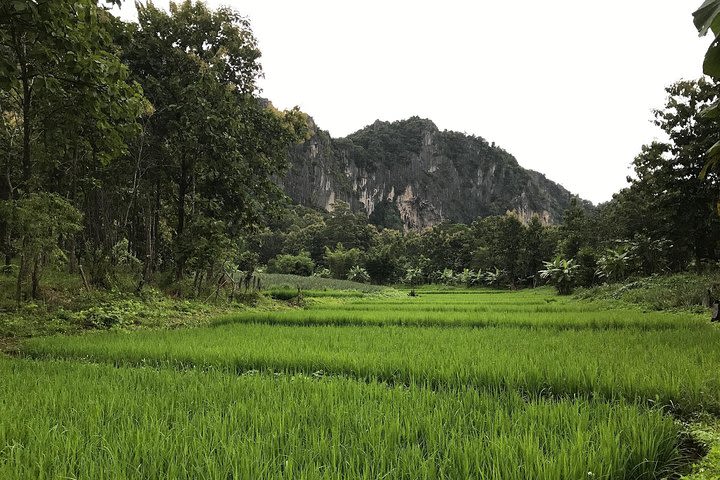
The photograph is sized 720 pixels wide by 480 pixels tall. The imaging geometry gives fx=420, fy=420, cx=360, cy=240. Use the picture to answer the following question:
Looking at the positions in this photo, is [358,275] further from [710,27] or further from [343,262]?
[710,27]

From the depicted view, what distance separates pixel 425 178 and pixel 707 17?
115096 mm

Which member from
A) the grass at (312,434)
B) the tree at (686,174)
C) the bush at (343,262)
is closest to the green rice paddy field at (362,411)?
the grass at (312,434)

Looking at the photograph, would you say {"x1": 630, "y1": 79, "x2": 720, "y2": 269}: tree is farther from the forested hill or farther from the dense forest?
the forested hill

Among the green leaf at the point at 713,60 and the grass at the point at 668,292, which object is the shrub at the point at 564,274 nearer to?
the grass at the point at 668,292

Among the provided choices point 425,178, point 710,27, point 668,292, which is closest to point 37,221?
point 710,27

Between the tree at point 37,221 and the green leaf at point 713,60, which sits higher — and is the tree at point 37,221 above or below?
below

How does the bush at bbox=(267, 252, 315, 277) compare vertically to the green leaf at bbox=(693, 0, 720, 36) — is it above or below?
below

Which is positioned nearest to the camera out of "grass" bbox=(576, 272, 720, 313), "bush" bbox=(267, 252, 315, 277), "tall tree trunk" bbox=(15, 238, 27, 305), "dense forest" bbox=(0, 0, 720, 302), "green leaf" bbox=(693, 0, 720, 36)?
"green leaf" bbox=(693, 0, 720, 36)

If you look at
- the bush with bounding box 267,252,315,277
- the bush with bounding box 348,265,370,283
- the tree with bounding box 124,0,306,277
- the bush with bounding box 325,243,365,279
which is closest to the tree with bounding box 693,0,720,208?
the tree with bounding box 124,0,306,277

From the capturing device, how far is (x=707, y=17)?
2246 mm

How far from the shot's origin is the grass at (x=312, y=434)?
5.37 ft

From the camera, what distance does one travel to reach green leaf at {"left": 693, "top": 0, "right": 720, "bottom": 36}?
209 cm

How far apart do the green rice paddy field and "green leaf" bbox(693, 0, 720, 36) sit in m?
1.96

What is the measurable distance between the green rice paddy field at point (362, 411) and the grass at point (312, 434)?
11 mm
